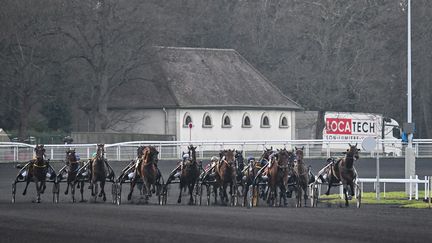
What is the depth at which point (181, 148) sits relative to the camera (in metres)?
56.7

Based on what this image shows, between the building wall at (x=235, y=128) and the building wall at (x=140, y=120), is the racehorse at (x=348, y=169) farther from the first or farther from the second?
the building wall at (x=140, y=120)

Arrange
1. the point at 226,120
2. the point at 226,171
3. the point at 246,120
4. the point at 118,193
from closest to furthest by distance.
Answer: the point at 118,193
the point at 226,171
the point at 226,120
the point at 246,120

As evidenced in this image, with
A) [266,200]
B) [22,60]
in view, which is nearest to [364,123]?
[266,200]

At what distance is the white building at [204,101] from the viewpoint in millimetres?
69188

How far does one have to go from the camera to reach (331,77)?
6981cm

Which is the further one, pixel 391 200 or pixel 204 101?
pixel 204 101

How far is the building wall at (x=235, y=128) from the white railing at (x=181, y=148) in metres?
11.5

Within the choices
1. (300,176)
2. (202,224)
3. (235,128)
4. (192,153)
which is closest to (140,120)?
(235,128)

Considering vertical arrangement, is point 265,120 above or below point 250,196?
above

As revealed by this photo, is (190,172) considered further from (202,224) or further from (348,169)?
(202,224)

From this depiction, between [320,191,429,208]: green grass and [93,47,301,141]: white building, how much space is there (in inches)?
1163

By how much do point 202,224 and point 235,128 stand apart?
5052 cm

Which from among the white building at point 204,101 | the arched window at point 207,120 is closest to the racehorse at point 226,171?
the white building at point 204,101

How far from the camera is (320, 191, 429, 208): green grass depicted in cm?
3077
